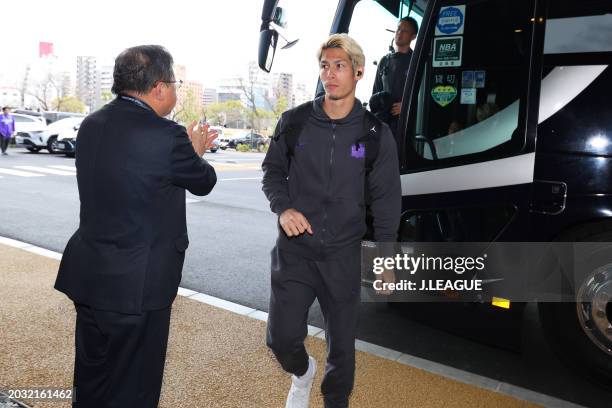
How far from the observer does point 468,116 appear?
3537mm

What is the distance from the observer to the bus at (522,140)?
120 inches

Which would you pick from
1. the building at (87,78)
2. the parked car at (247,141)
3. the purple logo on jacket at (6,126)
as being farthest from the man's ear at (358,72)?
the building at (87,78)

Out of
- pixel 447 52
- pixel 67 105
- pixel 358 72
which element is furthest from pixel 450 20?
pixel 67 105

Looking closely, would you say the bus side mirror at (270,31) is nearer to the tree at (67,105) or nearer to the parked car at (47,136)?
the parked car at (47,136)

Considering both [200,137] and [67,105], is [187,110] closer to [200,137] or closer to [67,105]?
[67,105]

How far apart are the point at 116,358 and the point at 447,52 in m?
2.78

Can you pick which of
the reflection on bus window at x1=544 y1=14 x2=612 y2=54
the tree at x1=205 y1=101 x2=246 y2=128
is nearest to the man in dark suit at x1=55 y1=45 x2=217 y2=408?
the reflection on bus window at x1=544 y1=14 x2=612 y2=54

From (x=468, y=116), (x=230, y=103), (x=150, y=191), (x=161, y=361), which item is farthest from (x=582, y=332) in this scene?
(x=230, y=103)

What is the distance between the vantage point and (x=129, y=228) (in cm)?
198

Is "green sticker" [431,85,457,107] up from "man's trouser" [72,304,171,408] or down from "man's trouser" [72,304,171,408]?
up

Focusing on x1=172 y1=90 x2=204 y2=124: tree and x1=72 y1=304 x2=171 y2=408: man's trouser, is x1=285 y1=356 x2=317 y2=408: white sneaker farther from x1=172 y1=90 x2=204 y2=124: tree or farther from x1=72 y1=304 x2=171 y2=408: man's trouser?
x1=172 y1=90 x2=204 y2=124: tree

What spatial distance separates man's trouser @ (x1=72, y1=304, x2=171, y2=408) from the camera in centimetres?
206

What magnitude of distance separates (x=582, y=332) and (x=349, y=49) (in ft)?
7.50

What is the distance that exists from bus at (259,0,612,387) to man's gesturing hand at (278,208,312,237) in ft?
5.01
